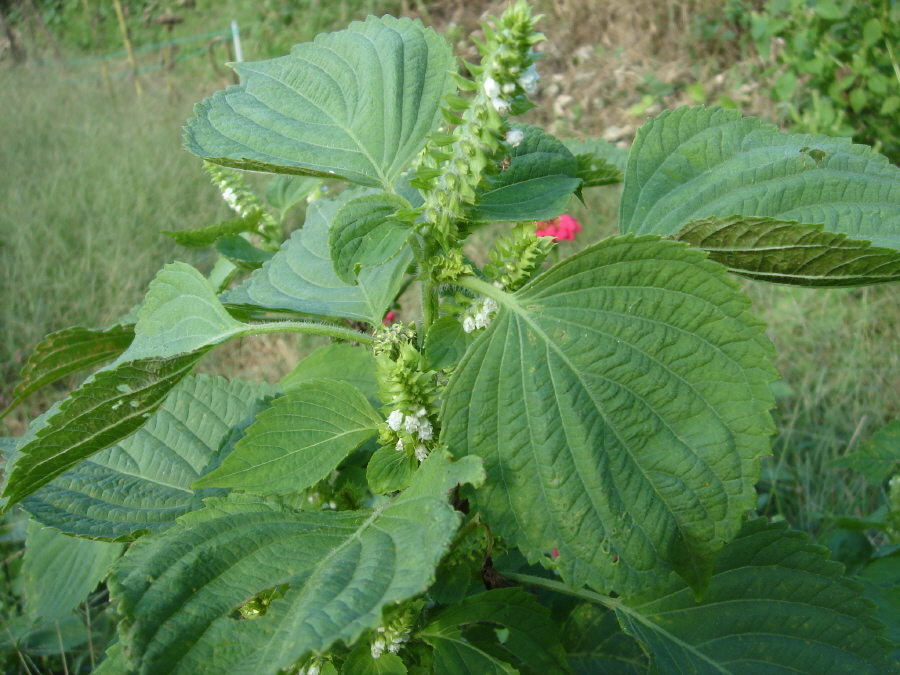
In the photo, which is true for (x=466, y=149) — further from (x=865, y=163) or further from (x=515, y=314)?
(x=865, y=163)

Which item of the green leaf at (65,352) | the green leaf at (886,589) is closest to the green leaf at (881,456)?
the green leaf at (886,589)

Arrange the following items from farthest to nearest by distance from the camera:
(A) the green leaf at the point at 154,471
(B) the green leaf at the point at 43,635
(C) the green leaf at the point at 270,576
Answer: (B) the green leaf at the point at 43,635, (A) the green leaf at the point at 154,471, (C) the green leaf at the point at 270,576

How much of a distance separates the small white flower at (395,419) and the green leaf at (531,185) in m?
0.33

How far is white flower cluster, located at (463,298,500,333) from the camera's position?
3.89ft

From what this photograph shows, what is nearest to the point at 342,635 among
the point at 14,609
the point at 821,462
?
the point at 14,609

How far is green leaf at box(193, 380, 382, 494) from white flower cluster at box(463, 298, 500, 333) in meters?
0.23

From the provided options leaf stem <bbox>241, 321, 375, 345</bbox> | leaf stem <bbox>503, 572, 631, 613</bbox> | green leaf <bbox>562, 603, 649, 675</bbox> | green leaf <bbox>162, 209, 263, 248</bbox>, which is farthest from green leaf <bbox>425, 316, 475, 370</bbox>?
green leaf <bbox>162, 209, 263, 248</bbox>

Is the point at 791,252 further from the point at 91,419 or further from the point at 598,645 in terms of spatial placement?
the point at 91,419

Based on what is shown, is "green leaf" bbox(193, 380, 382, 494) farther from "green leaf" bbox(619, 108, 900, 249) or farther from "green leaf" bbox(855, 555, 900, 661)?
"green leaf" bbox(855, 555, 900, 661)

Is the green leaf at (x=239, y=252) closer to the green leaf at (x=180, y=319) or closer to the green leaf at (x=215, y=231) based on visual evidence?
the green leaf at (x=215, y=231)

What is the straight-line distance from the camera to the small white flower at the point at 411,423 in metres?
1.16

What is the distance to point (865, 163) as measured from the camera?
1309mm

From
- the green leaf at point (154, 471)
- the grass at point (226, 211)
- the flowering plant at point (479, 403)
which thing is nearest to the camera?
the flowering plant at point (479, 403)

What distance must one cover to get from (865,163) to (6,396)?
14.7 ft
